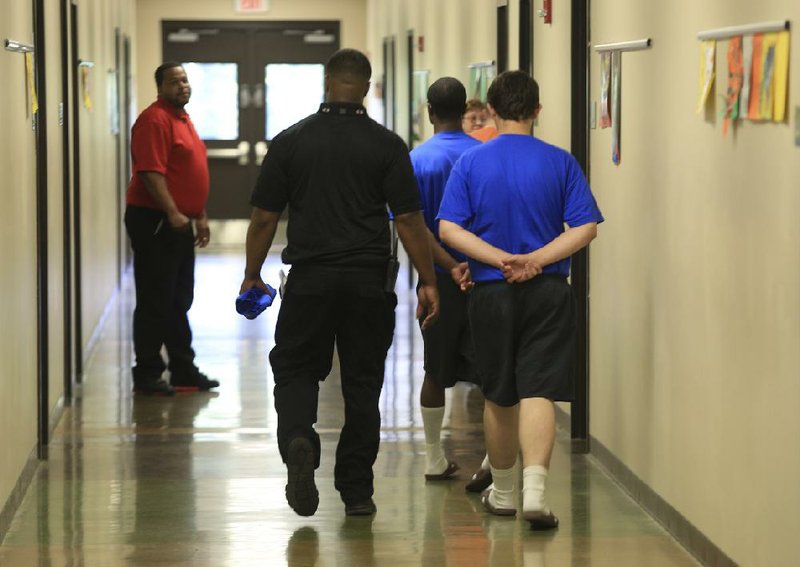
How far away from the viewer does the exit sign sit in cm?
1733

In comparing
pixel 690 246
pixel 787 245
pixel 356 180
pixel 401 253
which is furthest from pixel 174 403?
pixel 401 253

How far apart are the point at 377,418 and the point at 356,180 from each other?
2.59 ft

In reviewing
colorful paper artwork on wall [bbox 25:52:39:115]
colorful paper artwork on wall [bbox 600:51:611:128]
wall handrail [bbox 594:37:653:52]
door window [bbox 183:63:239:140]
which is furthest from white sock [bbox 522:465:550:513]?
door window [bbox 183:63:239:140]

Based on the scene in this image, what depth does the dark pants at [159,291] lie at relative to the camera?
23.5 feet

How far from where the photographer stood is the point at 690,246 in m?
4.48

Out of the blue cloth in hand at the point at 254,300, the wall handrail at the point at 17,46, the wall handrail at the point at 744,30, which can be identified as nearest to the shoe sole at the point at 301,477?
the blue cloth in hand at the point at 254,300

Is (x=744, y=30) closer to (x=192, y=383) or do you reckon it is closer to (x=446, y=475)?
(x=446, y=475)

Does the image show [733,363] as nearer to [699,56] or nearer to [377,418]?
[699,56]

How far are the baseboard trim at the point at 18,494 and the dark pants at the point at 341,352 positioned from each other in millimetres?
887

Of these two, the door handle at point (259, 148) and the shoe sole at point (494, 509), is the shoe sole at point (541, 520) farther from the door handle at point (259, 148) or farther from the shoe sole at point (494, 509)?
the door handle at point (259, 148)

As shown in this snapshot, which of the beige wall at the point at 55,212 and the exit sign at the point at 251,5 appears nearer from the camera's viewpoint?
the beige wall at the point at 55,212

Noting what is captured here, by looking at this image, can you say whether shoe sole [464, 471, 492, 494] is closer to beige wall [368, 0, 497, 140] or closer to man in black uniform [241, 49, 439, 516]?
man in black uniform [241, 49, 439, 516]

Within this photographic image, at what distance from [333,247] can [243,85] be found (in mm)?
13320

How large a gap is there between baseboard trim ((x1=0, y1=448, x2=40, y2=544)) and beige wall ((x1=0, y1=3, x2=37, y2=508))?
0.03 m
